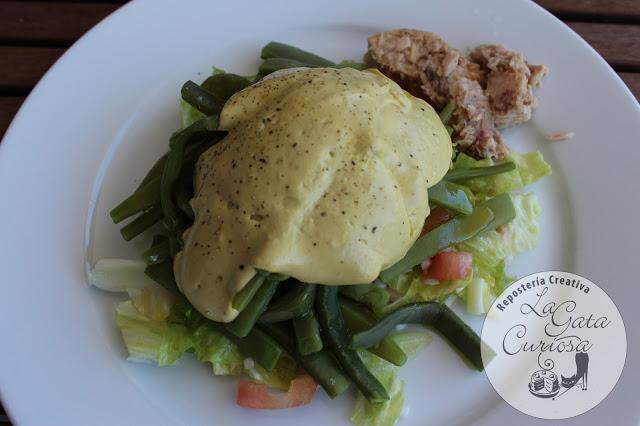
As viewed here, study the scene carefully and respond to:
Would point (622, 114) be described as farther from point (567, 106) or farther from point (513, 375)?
point (513, 375)

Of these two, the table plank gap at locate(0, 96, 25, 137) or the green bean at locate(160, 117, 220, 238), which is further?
the table plank gap at locate(0, 96, 25, 137)

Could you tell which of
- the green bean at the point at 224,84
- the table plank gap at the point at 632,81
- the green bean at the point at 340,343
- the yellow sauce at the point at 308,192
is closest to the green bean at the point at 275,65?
the green bean at the point at 224,84

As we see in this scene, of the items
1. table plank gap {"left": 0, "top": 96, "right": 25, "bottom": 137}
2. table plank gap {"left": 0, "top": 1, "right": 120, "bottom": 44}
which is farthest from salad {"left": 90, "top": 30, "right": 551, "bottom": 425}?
table plank gap {"left": 0, "top": 1, "right": 120, "bottom": 44}

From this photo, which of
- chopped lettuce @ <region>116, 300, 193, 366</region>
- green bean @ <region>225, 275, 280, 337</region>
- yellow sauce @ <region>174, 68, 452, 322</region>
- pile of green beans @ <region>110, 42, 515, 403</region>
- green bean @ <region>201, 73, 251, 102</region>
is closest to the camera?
yellow sauce @ <region>174, 68, 452, 322</region>

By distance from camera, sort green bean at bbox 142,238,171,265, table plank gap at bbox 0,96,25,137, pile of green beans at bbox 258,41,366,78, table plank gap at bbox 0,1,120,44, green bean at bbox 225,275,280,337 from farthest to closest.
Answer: table plank gap at bbox 0,1,120,44, table plank gap at bbox 0,96,25,137, pile of green beans at bbox 258,41,366,78, green bean at bbox 142,238,171,265, green bean at bbox 225,275,280,337

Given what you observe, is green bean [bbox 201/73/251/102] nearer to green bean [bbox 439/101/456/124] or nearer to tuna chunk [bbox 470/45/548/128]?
green bean [bbox 439/101/456/124]

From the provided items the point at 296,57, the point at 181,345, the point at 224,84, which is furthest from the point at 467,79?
the point at 181,345
